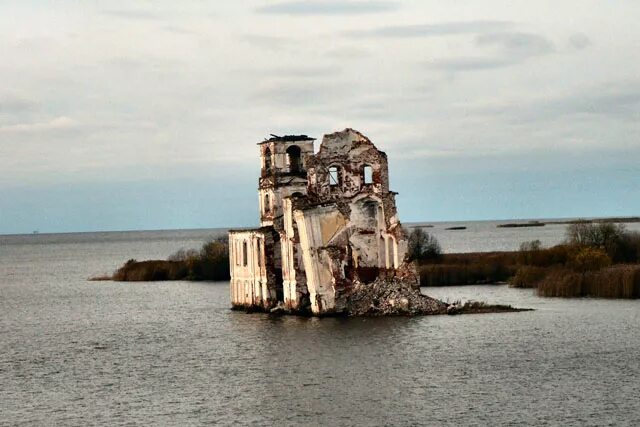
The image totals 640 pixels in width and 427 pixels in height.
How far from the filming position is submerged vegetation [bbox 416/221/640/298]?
60125 mm

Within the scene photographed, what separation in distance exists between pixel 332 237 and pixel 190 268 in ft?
143

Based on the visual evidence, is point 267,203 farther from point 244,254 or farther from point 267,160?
point 244,254

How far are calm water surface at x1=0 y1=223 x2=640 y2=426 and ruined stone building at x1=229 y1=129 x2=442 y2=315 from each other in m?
2.04

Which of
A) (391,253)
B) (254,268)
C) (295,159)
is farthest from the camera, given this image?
(295,159)

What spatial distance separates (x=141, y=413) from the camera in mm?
34156

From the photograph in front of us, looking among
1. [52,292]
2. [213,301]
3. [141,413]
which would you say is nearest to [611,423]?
[141,413]

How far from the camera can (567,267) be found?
2670 inches

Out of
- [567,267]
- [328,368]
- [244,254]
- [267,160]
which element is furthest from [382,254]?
[328,368]

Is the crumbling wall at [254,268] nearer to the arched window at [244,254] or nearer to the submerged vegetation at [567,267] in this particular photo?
the arched window at [244,254]

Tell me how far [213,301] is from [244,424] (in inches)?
1587

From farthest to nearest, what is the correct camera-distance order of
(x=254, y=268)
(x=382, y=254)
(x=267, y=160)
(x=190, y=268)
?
(x=190, y=268), (x=267, y=160), (x=254, y=268), (x=382, y=254)

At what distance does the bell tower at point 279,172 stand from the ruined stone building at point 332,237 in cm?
47

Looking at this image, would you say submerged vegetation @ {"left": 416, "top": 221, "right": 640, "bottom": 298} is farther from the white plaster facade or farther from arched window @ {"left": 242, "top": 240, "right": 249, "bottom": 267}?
arched window @ {"left": 242, "top": 240, "right": 249, "bottom": 267}

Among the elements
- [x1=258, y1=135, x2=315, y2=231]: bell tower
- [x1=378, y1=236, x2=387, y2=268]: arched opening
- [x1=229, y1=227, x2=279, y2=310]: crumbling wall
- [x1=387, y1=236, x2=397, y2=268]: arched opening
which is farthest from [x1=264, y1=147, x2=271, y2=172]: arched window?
[x1=387, y1=236, x2=397, y2=268]: arched opening
